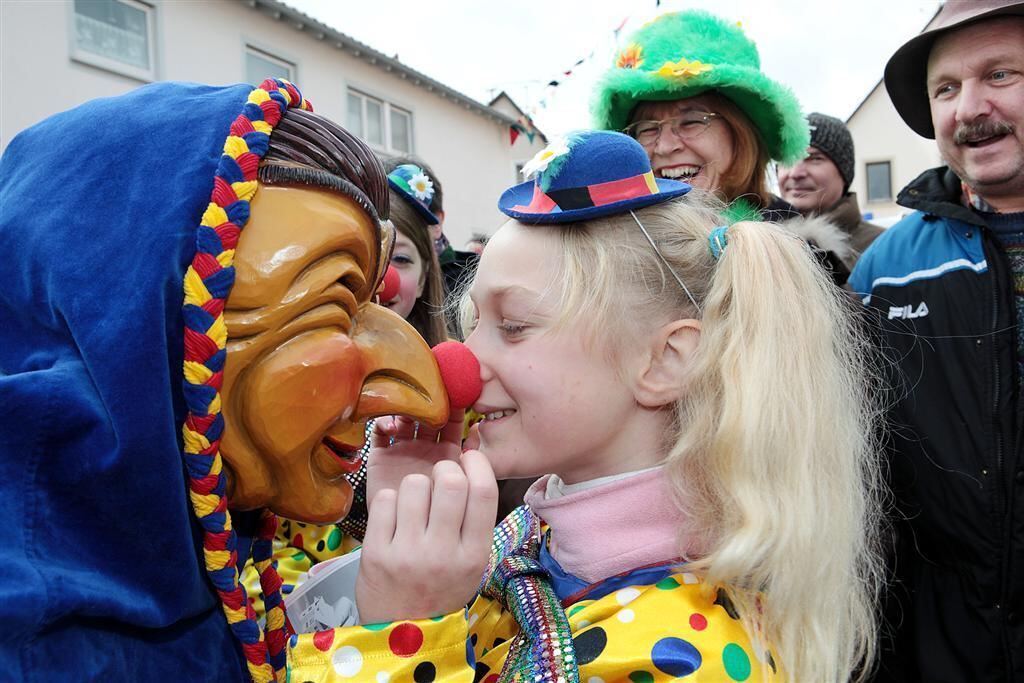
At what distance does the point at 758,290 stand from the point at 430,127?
12.8 m

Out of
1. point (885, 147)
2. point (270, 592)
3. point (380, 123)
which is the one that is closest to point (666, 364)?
point (270, 592)

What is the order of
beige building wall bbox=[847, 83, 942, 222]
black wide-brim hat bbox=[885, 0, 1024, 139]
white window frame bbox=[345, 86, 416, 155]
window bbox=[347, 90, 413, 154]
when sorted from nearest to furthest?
black wide-brim hat bbox=[885, 0, 1024, 139] → white window frame bbox=[345, 86, 416, 155] → window bbox=[347, 90, 413, 154] → beige building wall bbox=[847, 83, 942, 222]

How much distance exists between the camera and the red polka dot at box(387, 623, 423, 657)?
0.94 metres

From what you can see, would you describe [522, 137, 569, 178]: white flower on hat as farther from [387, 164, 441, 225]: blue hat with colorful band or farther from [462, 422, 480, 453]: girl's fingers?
[387, 164, 441, 225]: blue hat with colorful band

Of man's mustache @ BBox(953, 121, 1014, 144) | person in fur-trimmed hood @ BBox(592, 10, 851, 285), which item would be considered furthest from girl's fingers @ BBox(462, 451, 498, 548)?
man's mustache @ BBox(953, 121, 1014, 144)

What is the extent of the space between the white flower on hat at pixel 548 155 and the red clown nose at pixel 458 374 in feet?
1.22

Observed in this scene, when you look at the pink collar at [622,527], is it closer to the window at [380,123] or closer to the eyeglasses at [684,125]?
the eyeglasses at [684,125]

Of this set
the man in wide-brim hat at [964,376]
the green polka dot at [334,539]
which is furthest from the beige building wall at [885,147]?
the green polka dot at [334,539]

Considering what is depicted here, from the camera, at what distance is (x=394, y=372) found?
97cm

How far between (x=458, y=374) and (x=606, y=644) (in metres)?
0.44

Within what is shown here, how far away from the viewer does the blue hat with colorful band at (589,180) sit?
1.26m

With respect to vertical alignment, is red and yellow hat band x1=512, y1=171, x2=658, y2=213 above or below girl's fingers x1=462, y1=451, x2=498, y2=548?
above

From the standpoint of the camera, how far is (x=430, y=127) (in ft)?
43.5

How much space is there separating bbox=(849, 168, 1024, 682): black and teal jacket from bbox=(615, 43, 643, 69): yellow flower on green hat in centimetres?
98
